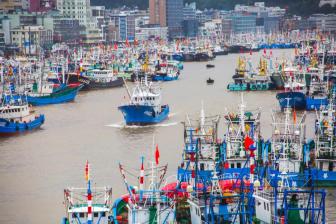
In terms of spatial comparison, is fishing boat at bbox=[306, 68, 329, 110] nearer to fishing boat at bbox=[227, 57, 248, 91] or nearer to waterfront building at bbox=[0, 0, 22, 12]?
fishing boat at bbox=[227, 57, 248, 91]

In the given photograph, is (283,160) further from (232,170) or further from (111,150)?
(111,150)

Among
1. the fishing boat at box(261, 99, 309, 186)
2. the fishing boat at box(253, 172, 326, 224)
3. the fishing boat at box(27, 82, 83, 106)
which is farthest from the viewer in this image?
the fishing boat at box(27, 82, 83, 106)

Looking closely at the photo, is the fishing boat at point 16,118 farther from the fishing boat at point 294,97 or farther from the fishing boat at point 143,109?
the fishing boat at point 294,97

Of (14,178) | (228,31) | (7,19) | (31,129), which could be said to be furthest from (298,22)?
(14,178)

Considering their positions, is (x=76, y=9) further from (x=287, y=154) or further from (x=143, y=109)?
(x=287, y=154)

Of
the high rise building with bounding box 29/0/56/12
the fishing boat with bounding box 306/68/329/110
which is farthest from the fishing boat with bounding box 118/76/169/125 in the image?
the high rise building with bounding box 29/0/56/12

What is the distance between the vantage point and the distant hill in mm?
116562

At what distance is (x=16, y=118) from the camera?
2698cm

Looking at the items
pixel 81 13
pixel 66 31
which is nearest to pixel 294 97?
pixel 66 31

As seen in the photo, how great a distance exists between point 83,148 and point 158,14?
80800 mm

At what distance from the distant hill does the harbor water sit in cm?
8008

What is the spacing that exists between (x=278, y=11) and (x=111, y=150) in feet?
334

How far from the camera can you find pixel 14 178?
62.2 feet

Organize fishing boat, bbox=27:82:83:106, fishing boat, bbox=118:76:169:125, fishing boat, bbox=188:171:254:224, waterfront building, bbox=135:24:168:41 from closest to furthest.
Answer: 1. fishing boat, bbox=188:171:254:224
2. fishing boat, bbox=118:76:169:125
3. fishing boat, bbox=27:82:83:106
4. waterfront building, bbox=135:24:168:41
